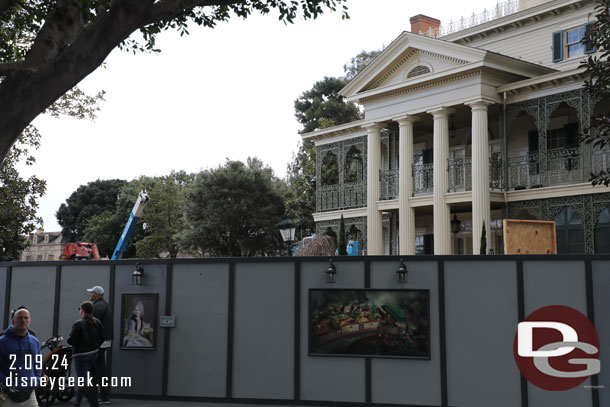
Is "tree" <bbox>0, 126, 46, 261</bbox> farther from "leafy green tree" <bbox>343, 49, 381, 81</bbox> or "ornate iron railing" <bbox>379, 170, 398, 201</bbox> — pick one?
"leafy green tree" <bbox>343, 49, 381, 81</bbox>

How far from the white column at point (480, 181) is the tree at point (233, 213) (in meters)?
26.4

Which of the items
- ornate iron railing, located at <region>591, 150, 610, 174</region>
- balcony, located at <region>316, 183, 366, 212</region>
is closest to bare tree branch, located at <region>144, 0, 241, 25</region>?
ornate iron railing, located at <region>591, 150, 610, 174</region>

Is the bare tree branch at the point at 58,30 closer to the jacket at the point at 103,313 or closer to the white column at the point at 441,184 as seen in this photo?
the jacket at the point at 103,313

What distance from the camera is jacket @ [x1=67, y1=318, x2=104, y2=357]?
10211 mm

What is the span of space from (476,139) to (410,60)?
4306 millimetres

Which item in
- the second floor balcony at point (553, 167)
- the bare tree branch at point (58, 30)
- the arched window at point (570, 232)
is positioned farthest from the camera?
the arched window at point (570, 232)

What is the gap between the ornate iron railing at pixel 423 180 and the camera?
78.1 feet

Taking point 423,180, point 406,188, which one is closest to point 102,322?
point 406,188

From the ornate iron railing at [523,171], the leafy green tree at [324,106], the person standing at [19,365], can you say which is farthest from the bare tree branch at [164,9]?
the leafy green tree at [324,106]

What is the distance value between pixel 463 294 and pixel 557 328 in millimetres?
1511

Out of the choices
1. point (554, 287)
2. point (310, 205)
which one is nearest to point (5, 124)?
point (554, 287)

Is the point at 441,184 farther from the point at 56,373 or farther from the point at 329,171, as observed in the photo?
the point at 329,171

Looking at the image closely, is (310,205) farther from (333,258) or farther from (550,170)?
(333,258)

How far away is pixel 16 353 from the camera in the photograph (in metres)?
7.21
